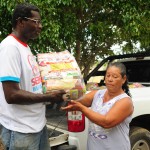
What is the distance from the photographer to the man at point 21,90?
216cm

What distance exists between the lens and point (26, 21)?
2287 mm

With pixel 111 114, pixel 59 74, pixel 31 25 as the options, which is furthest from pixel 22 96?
pixel 111 114

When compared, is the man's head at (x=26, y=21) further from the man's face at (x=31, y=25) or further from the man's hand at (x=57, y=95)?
the man's hand at (x=57, y=95)

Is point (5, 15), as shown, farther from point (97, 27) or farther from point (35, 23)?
point (35, 23)

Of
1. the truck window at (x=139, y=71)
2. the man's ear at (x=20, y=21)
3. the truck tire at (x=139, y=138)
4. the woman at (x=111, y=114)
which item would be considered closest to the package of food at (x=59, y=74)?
the woman at (x=111, y=114)

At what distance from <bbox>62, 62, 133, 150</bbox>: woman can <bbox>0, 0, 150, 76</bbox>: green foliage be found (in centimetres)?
348

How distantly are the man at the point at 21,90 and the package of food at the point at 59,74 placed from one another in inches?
2.4

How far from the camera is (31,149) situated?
7.75ft

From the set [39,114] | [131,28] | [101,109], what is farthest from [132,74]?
[39,114]

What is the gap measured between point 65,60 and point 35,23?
371 mm

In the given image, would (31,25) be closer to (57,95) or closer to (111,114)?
(57,95)

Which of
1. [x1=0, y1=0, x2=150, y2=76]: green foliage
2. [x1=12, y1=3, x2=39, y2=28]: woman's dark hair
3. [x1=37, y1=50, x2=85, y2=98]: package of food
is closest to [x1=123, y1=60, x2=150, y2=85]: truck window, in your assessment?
[x1=0, y1=0, x2=150, y2=76]: green foliage

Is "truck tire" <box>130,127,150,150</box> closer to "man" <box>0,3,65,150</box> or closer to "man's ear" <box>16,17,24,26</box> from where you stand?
"man" <box>0,3,65,150</box>

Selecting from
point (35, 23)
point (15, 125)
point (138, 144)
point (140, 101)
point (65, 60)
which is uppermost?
point (35, 23)
